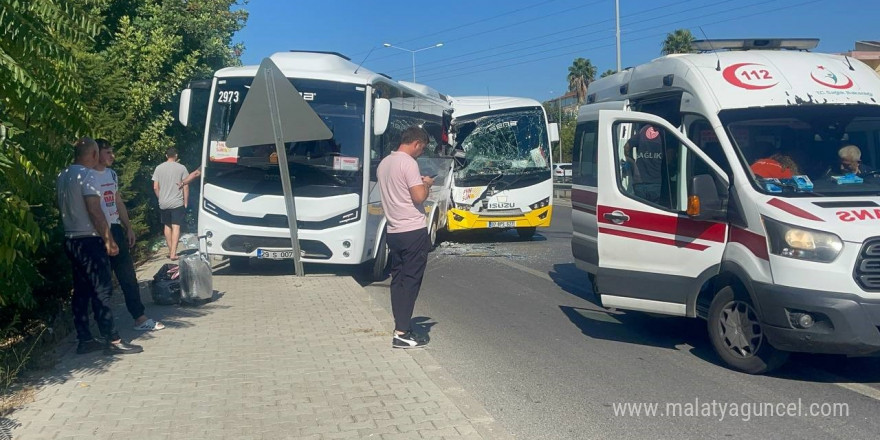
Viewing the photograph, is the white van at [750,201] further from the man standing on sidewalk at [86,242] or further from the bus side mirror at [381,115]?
the man standing on sidewalk at [86,242]

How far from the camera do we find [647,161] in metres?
8.57

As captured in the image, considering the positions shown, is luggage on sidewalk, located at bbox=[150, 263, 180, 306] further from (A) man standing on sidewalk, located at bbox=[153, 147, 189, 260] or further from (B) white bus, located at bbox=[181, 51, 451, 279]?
(A) man standing on sidewalk, located at bbox=[153, 147, 189, 260]

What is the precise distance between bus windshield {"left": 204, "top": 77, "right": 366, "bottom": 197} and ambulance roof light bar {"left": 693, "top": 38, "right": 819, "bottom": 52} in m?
5.28

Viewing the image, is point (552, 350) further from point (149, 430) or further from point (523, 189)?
point (523, 189)

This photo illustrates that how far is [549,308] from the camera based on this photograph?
10.4m

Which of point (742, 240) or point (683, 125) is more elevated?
point (683, 125)

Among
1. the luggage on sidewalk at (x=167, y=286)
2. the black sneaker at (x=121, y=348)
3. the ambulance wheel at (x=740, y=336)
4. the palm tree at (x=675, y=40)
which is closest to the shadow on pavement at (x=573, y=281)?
the ambulance wheel at (x=740, y=336)

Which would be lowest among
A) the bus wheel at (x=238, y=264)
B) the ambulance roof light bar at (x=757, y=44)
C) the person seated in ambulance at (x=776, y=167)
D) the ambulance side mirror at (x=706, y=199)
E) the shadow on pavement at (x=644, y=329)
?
the shadow on pavement at (x=644, y=329)

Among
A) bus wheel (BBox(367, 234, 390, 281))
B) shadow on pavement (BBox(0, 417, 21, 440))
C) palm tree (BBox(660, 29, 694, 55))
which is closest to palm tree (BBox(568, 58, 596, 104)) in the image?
palm tree (BBox(660, 29, 694, 55))

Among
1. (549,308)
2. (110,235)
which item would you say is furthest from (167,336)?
(549,308)

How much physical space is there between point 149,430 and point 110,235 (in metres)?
2.58

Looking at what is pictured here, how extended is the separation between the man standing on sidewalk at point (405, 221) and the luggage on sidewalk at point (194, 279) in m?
3.13

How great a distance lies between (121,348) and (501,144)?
12434 millimetres

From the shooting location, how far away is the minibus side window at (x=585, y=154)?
9.80 metres
